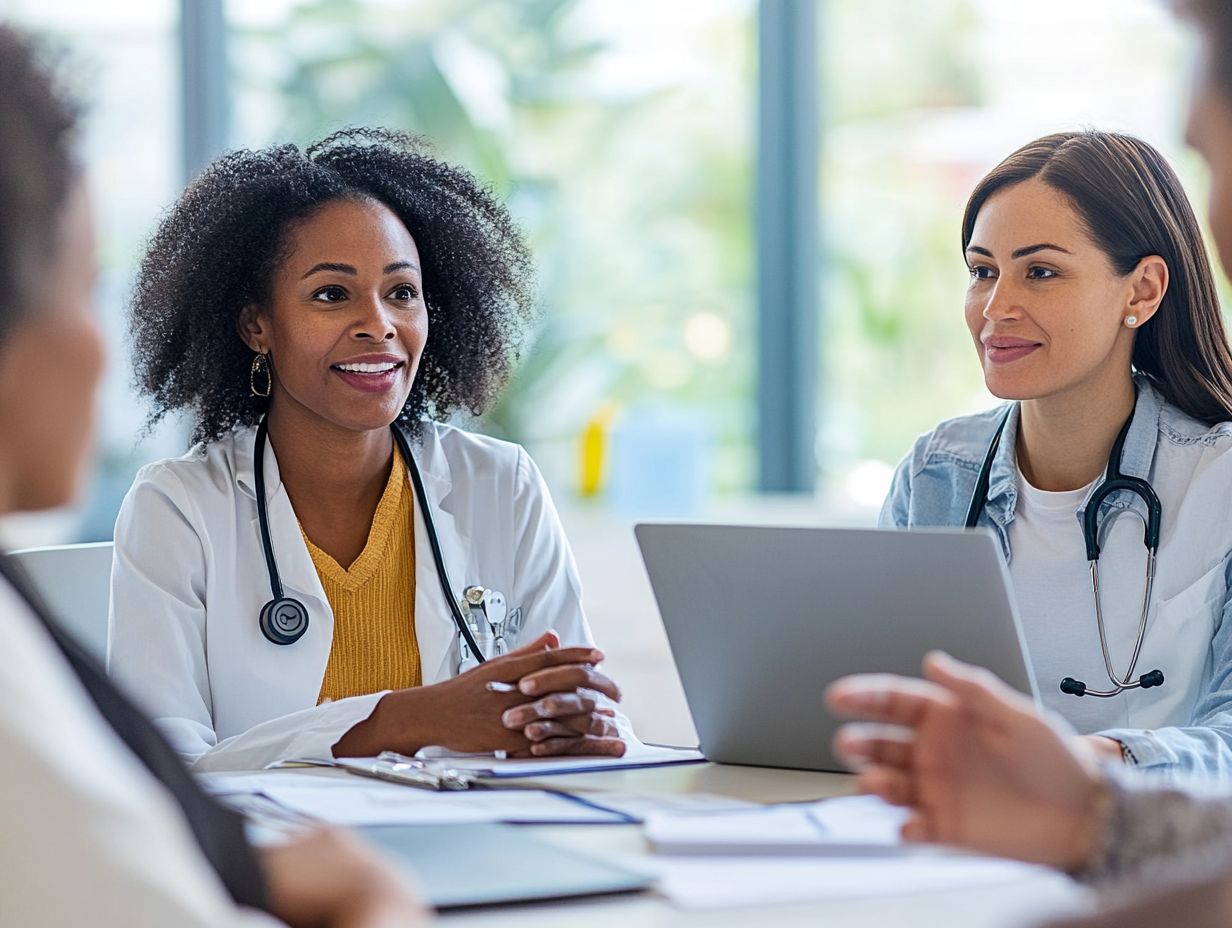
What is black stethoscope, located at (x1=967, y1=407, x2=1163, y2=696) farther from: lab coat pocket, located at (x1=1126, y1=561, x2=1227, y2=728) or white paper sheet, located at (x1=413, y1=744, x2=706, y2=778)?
white paper sheet, located at (x1=413, y1=744, x2=706, y2=778)

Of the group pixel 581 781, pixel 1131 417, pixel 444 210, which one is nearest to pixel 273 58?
pixel 444 210

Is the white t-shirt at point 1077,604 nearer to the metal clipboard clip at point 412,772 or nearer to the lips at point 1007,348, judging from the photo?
the lips at point 1007,348

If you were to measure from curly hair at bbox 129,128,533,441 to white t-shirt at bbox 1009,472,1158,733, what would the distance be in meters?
0.95

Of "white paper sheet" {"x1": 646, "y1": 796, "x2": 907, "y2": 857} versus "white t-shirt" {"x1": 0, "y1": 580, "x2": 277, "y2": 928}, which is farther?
"white paper sheet" {"x1": 646, "y1": 796, "x2": 907, "y2": 857}

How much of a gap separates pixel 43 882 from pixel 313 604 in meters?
1.23

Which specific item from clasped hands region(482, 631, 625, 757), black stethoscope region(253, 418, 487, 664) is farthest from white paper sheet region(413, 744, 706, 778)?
black stethoscope region(253, 418, 487, 664)

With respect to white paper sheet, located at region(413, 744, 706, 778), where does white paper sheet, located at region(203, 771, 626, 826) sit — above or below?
above

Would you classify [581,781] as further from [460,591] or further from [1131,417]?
[1131,417]

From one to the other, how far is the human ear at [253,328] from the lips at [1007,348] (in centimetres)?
104

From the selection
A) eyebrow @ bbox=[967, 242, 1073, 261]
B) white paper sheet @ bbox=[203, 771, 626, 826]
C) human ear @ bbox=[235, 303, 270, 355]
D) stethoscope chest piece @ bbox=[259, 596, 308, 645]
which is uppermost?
eyebrow @ bbox=[967, 242, 1073, 261]

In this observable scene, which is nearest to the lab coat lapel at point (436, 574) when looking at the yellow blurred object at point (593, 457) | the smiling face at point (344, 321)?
the smiling face at point (344, 321)

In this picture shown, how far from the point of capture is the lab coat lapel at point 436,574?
6.80ft

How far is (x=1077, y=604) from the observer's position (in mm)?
1907

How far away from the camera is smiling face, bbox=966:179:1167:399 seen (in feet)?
6.70
